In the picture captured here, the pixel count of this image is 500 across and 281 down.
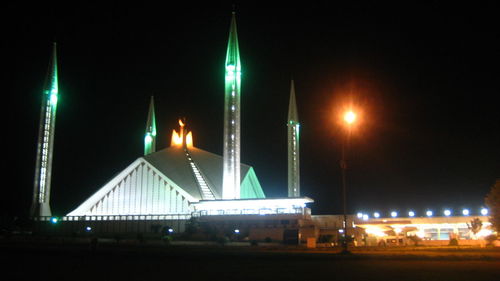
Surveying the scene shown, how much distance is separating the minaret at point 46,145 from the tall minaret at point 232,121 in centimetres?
1761

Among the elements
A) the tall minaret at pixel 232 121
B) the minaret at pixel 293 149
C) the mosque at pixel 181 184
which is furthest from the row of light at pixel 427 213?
the tall minaret at pixel 232 121

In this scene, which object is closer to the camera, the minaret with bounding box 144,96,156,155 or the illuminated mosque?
the illuminated mosque

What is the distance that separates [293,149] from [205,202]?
15280 millimetres

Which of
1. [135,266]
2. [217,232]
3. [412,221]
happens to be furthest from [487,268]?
[412,221]

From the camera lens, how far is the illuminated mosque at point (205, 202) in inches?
1452

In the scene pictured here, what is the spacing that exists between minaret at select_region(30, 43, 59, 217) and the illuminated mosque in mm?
87

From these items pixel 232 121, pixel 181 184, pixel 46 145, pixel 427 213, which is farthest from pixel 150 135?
pixel 427 213

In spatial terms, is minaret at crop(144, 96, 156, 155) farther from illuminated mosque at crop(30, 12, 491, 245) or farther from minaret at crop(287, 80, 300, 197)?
minaret at crop(287, 80, 300, 197)

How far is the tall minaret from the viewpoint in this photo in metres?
39.8

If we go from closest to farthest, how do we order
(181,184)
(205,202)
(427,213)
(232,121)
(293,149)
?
(205,202), (232,121), (181,184), (427,213), (293,149)

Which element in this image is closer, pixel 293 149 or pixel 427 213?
pixel 427 213

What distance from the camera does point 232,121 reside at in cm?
4069

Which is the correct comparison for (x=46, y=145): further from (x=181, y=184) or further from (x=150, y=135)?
(x=181, y=184)

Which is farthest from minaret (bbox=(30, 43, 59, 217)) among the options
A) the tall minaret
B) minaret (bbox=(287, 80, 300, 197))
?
minaret (bbox=(287, 80, 300, 197))
